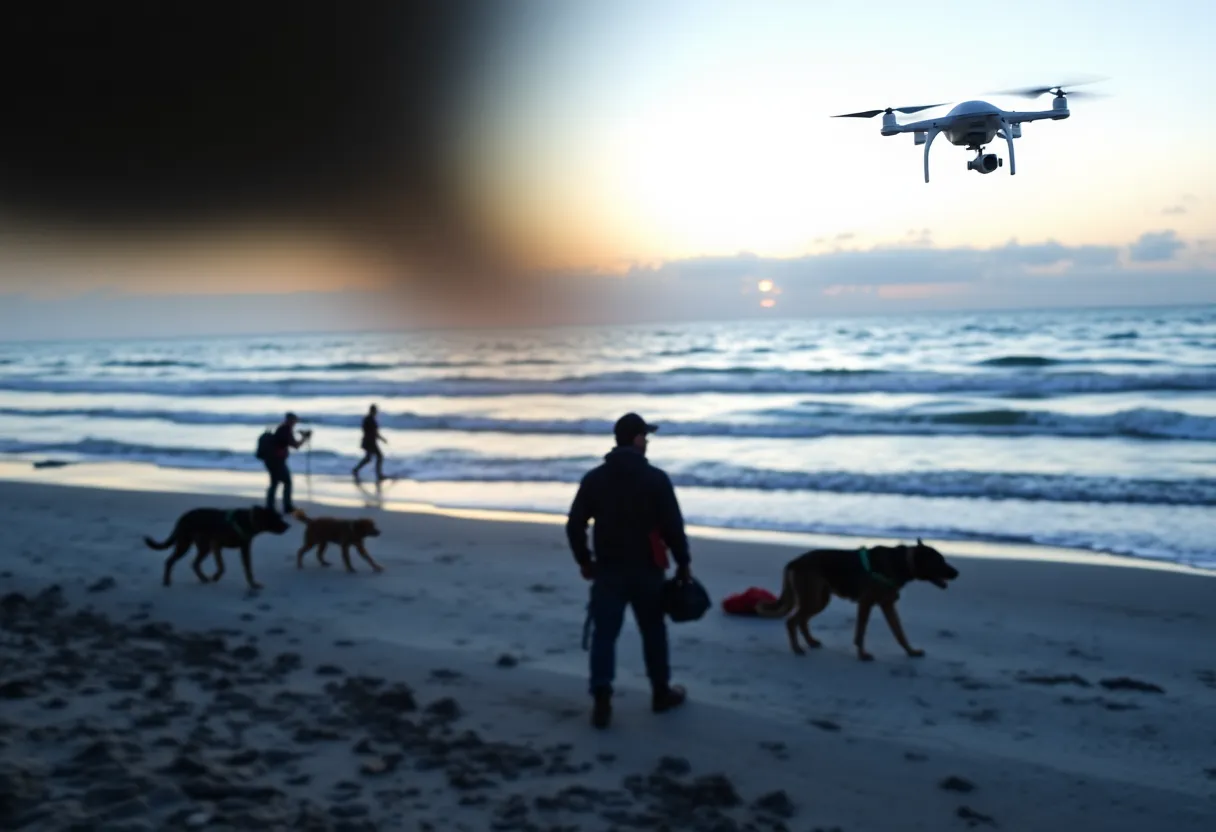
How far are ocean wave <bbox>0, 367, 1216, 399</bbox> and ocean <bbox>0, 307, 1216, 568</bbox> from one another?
0.18 meters

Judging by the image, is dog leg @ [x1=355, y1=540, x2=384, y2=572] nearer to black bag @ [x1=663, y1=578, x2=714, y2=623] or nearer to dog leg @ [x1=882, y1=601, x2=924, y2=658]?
dog leg @ [x1=882, y1=601, x2=924, y2=658]

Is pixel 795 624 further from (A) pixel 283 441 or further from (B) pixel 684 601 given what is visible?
(A) pixel 283 441

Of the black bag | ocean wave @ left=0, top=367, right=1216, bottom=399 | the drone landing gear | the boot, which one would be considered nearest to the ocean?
ocean wave @ left=0, top=367, right=1216, bottom=399

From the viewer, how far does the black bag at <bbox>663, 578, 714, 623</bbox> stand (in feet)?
18.0

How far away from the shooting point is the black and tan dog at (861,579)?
22.7ft

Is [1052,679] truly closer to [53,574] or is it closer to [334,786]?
[334,786]

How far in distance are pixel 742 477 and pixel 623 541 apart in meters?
12.2

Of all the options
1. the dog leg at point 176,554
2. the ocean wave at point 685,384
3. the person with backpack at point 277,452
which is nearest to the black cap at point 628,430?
the dog leg at point 176,554

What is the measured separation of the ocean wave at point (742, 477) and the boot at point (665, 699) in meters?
10.5

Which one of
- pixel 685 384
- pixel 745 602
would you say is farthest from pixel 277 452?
pixel 685 384

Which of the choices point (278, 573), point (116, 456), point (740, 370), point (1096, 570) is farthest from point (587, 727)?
point (740, 370)

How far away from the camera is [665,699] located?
5918 millimetres

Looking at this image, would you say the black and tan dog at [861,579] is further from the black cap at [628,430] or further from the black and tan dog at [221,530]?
the black and tan dog at [221,530]

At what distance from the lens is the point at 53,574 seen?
992cm
